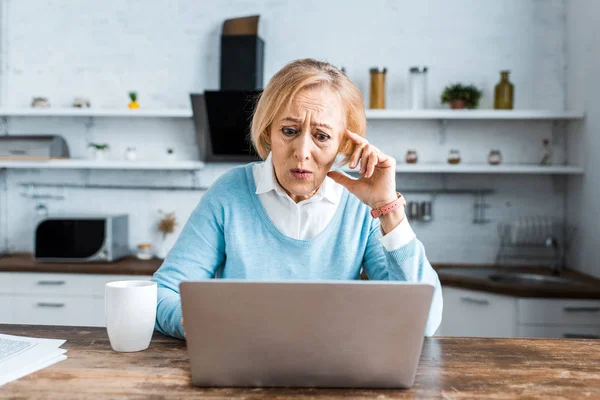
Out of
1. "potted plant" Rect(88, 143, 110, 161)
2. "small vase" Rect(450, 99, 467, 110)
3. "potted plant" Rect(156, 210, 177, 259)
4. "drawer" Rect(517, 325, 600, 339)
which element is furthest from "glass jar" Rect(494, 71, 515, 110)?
"potted plant" Rect(88, 143, 110, 161)

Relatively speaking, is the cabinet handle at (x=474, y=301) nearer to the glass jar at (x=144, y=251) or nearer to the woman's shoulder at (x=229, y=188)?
the woman's shoulder at (x=229, y=188)

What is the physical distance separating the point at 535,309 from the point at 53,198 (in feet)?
10.0

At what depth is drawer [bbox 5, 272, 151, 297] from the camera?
10.3 ft

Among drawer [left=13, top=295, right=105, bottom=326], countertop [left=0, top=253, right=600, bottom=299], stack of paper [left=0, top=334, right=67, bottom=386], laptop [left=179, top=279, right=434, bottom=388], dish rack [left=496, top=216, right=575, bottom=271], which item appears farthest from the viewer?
dish rack [left=496, top=216, right=575, bottom=271]

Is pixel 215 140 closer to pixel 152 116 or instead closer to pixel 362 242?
pixel 152 116

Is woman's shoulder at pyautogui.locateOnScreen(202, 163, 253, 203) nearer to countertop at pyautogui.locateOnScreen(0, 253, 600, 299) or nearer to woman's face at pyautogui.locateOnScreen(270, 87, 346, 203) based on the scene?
woman's face at pyautogui.locateOnScreen(270, 87, 346, 203)

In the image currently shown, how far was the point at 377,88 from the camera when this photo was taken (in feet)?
11.1

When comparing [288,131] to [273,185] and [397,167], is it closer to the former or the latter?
[273,185]

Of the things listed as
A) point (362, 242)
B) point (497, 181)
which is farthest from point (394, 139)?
point (362, 242)

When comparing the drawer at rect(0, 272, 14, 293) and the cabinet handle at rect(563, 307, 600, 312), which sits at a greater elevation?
the cabinet handle at rect(563, 307, 600, 312)

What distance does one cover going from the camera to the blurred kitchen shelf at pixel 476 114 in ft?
10.5

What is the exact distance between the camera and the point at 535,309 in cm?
266

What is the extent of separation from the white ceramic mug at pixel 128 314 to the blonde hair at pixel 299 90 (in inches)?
23.8

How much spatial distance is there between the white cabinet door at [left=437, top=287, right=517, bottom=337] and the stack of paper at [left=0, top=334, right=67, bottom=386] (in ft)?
7.06
